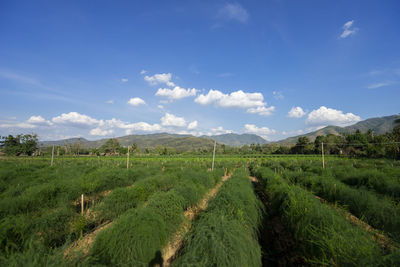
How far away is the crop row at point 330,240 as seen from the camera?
2.70 metres

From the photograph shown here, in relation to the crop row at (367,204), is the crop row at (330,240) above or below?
above

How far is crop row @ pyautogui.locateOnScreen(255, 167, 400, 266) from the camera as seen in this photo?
2.70 m

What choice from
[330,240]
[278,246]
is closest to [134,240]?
[330,240]

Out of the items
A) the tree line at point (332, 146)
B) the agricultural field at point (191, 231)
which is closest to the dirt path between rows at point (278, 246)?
the agricultural field at point (191, 231)

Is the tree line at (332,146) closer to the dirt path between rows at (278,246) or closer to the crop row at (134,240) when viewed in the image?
the dirt path between rows at (278,246)

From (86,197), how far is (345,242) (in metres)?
11.4

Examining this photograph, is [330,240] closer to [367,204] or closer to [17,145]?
[367,204]

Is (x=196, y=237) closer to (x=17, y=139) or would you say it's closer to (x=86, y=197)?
(x=86, y=197)

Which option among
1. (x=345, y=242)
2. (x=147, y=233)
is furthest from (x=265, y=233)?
(x=147, y=233)

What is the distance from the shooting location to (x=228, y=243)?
10.3 ft

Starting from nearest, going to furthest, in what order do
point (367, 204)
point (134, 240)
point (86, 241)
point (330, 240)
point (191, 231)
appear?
point (330, 240) → point (134, 240) → point (191, 231) → point (86, 241) → point (367, 204)

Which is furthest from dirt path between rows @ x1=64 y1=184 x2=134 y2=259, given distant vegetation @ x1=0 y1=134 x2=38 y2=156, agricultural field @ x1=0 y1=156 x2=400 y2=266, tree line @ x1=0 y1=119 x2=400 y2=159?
distant vegetation @ x1=0 y1=134 x2=38 y2=156

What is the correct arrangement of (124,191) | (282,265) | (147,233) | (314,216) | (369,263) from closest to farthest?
(369,263) → (147,233) → (282,265) → (314,216) → (124,191)

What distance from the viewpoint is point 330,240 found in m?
3.20
